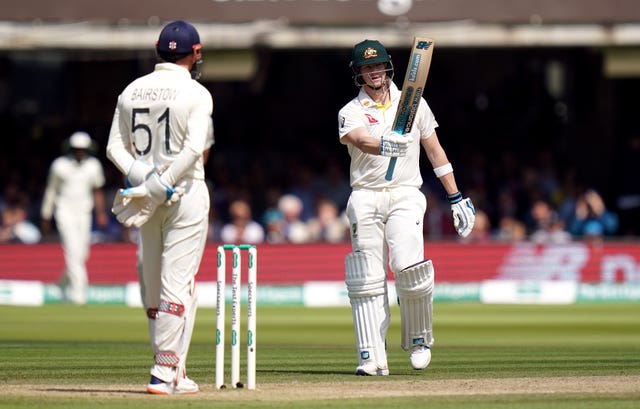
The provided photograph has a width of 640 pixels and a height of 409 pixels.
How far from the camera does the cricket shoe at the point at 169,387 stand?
20.1 ft

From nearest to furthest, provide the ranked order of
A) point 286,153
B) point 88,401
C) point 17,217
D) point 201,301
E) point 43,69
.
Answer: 1. point 88,401
2. point 201,301
3. point 17,217
4. point 286,153
5. point 43,69

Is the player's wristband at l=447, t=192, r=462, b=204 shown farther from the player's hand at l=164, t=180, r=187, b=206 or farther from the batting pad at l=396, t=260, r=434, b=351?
the player's hand at l=164, t=180, r=187, b=206

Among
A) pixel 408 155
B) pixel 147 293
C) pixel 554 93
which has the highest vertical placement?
pixel 554 93

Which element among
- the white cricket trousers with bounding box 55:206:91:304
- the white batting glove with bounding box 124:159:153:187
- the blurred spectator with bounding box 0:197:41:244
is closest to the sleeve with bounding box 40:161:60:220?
the white cricket trousers with bounding box 55:206:91:304

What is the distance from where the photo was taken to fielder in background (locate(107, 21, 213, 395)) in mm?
6070

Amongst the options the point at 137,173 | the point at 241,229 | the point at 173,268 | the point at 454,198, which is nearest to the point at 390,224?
the point at 454,198

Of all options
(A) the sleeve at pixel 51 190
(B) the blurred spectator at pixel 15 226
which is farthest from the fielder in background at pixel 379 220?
(B) the blurred spectator at pixel 15 226

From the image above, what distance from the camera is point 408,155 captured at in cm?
733

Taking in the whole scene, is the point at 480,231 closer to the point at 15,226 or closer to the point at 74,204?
the point at 74,204

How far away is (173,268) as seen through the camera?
6.12 meters

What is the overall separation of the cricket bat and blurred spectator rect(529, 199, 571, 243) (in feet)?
29.3

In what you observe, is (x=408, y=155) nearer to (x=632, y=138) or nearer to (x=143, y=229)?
(x=143, y=229)

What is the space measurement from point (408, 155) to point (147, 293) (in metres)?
1.77

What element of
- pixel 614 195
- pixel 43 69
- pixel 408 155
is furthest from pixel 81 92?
pixel 408 155
